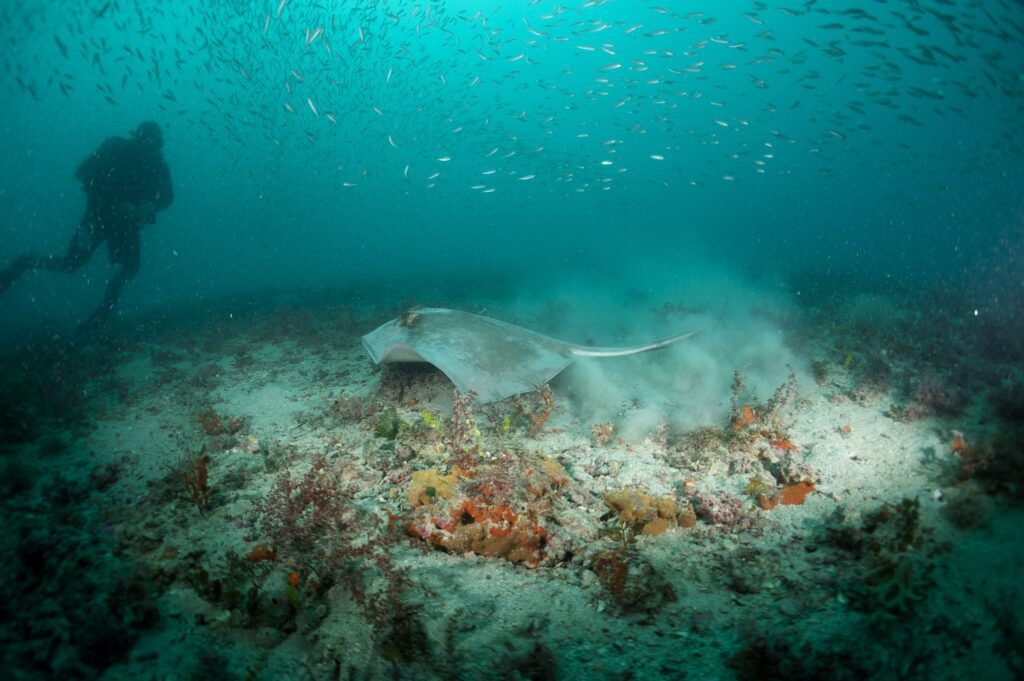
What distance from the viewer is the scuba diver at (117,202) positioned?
42.2ft

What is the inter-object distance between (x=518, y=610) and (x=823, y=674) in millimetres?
1844

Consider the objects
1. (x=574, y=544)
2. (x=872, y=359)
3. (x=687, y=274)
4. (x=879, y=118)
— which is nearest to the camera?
(x=574, y=544)

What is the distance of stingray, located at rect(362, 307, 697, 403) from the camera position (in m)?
5.45

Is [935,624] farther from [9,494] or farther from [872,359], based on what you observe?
[9,494]

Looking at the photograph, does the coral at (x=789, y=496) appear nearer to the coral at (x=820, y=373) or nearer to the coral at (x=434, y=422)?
the coral at (x=820, y=373)

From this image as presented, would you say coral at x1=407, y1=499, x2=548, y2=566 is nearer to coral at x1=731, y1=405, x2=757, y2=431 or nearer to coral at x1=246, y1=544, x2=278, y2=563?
coral at x1=246, y1=544, x2=278, y2=563

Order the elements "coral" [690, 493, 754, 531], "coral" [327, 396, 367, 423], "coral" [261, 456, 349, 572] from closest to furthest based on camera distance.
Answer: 1. "coral" [261, 456, 349, 572]
2. "coral" [690, 493, 754, 531]
3. "coral" [327, 396, 367, 423]

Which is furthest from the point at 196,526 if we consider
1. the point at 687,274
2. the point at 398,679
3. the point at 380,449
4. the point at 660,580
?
the point at 687,274

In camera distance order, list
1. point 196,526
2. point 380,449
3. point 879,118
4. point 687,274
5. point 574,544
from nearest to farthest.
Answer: point 574,544 < point 196,526 < point 380,449 < point 687,274 < point 879,118

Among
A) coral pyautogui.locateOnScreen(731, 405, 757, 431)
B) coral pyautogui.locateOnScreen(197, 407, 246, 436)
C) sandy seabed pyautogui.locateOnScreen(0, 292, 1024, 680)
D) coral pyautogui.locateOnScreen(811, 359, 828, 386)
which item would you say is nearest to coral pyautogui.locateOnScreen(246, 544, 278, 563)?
sandy seabed pyautogui.locateOnScreen(0, 292, 1024, 680)

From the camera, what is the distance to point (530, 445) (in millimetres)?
5383

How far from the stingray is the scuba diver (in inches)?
480

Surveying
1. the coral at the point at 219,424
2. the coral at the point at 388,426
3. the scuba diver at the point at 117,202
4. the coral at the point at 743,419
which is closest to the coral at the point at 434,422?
the coral at the point at 388,426

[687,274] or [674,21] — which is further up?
[674,21]
